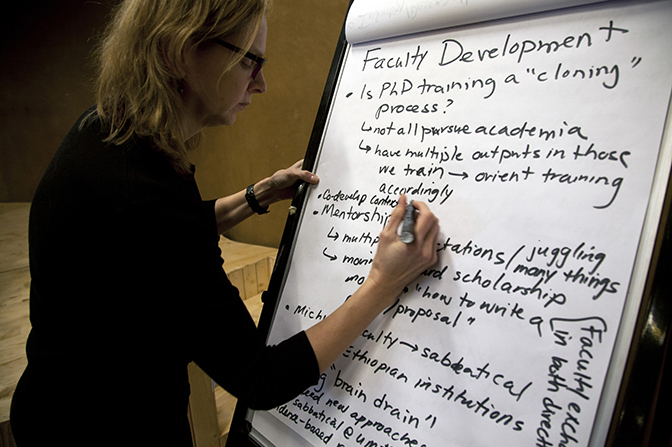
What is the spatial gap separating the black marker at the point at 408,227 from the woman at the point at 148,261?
0.4 inches

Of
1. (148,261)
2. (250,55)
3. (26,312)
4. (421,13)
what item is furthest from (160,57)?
(26,312)

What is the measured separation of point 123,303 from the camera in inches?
20.7

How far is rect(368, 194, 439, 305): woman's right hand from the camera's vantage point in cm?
51

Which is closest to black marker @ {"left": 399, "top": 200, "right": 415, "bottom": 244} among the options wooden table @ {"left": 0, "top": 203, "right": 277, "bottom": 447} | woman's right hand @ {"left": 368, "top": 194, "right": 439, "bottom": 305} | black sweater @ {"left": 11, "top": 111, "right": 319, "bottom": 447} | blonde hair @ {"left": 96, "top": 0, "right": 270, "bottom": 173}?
woman's right hand @ {"left": 368, "top": 194, "right": 439, "bottom": 305}

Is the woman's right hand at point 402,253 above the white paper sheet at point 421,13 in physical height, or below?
below

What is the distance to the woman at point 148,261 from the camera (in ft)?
1.55

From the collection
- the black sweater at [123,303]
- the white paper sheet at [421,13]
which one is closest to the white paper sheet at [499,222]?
the white paper sheet at [421,13]

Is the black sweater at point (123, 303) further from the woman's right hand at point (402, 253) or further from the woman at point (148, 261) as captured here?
the woman's right hand at point (402, 253)

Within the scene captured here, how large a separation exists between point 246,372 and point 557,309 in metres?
0.41

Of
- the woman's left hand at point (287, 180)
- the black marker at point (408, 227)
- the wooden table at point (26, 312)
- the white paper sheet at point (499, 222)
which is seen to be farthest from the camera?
the wooden table at point (26, 312)

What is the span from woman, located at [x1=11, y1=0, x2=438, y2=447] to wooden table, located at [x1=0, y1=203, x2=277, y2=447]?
51cm

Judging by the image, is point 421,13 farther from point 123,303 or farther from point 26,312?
point 26,312

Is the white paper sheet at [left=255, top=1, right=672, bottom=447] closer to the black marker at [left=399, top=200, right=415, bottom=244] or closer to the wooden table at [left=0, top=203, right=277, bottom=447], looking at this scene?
the black marker at [left=399, top=200, right=415, bottom=244]

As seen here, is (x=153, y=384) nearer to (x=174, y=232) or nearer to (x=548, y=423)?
(x=174, y=232)
